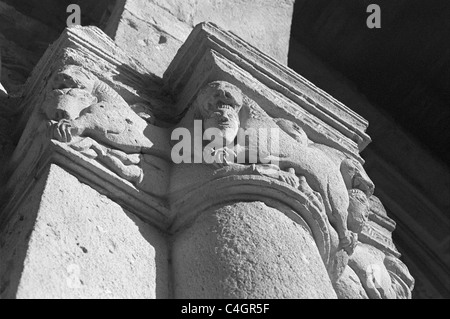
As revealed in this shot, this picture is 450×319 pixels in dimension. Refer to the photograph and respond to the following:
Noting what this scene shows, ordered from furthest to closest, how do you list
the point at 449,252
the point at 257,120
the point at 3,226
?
the point at 449,252, the point at 257,120, the point at 3,226

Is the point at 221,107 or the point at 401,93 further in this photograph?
the point at 401,93

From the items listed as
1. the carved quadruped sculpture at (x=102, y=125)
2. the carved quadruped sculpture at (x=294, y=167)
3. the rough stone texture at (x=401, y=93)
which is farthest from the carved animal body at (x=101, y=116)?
the rough stone texture at (x=401, y=93)

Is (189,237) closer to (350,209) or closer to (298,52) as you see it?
→ (350,209)

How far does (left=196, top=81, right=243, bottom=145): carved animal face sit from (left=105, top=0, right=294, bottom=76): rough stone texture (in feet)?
1.75

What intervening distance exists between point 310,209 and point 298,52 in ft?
9.17

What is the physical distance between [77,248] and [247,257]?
427mm

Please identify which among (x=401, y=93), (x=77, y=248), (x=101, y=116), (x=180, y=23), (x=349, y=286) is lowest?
(x=77, y=248)

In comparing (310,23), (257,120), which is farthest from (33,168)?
(310,23)

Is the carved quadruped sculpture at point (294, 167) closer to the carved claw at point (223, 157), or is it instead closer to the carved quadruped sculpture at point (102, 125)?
the carved claw at point (223, 157)

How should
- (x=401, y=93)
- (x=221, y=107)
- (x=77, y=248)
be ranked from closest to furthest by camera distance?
(x=77, y=248), (x=221, y=107), (x=401, y=93)

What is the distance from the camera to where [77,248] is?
8.59 ft

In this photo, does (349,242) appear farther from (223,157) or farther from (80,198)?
(80,198)

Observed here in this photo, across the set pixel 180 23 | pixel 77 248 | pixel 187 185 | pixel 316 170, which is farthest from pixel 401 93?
pixel 77 248

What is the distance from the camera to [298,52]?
570 centimetres
